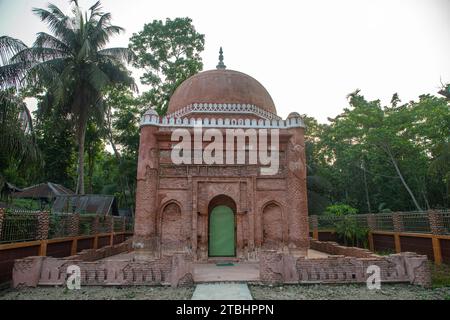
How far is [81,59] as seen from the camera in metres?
17.0

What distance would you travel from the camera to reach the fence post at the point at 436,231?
9.99m

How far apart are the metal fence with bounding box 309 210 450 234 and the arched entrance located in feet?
22.1

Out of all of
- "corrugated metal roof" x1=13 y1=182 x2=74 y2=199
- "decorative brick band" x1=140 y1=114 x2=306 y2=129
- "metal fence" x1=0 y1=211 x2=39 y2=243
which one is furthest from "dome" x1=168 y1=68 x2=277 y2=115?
"corrugated metal roof" x1=13 y1=182 x2=74 y2=199

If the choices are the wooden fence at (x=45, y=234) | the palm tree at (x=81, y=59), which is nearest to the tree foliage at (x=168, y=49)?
the palm tree at (x=81, y=59)

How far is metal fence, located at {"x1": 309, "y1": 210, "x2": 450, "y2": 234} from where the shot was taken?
398 inches

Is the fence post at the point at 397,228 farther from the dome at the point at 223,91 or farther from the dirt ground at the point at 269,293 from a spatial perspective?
the dome at the point at 223,91

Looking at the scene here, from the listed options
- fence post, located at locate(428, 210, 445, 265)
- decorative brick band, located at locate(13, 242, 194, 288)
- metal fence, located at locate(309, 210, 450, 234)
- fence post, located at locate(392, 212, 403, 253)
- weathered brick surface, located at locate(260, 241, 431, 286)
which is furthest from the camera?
fence post, located at locate(392, 212, 403, 253)

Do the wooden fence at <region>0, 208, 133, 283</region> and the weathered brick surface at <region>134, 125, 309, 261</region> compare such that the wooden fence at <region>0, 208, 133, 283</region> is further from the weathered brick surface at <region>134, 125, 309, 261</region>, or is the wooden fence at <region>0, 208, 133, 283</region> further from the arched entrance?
the arched entrance
